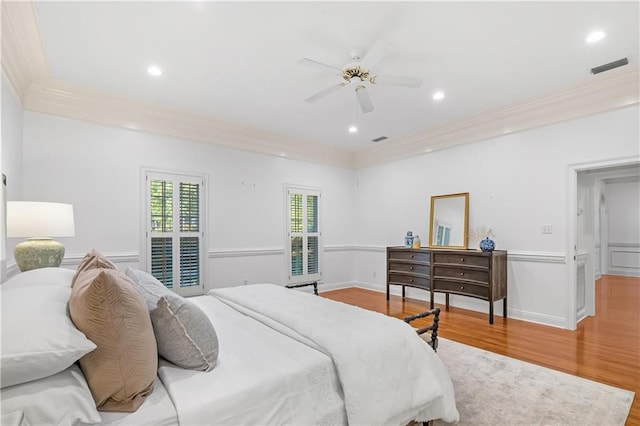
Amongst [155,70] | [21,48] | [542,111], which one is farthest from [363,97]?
[21,48]

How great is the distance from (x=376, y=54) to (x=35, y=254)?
312cm

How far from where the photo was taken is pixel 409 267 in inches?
197

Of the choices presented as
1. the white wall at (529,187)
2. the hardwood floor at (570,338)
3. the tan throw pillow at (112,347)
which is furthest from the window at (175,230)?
the white wall at (529,187)

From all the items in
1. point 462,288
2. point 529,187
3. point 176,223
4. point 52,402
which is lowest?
point 462,288

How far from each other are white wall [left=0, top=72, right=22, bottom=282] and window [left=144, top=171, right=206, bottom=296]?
126 centimetres

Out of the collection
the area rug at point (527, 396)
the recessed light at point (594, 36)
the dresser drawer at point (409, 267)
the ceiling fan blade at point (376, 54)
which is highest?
the recessed light at point (594, 36)

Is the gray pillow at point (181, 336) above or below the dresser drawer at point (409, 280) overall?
above

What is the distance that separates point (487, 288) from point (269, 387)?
140 inches

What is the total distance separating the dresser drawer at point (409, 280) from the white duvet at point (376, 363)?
2.96m

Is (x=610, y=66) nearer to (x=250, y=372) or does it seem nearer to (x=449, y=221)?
(x=449, y=221)

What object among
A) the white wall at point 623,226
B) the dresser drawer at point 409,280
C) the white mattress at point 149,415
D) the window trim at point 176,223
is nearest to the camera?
the white mattress at point 149,415

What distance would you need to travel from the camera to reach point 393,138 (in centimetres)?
566

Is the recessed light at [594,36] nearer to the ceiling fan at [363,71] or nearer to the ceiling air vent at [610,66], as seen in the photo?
the ceiling air vent at [610,66]

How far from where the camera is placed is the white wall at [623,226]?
7645 mm
